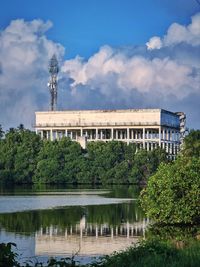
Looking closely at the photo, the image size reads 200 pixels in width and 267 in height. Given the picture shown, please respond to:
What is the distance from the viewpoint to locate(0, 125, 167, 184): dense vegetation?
13262 cm

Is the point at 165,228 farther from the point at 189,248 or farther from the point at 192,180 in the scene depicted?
the point at 189,248

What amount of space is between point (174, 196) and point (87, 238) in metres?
8.27

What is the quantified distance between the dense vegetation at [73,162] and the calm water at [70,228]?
2626 inches

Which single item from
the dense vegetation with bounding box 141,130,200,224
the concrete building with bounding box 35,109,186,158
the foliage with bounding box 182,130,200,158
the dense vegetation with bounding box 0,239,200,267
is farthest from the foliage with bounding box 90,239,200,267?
the concrete building with bounding box 35,109,186,158

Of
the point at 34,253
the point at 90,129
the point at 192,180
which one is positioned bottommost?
the point at 34,253

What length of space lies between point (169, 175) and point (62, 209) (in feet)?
51.6

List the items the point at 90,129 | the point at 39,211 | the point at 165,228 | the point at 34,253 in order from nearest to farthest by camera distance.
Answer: the point at 34,253 → the point at 165,228 → the point at 39,211 → the point at 90,129

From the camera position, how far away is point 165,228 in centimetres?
4266

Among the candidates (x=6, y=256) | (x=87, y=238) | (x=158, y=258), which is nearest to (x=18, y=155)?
(x=87, y=238)

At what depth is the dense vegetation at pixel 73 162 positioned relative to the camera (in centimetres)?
13262

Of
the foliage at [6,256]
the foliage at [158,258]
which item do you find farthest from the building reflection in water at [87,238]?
the foliage at [6,256]

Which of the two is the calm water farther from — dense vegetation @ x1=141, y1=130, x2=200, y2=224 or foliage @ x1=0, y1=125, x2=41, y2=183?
foliage @ x1=0, y1=125, x2=41, y2=183

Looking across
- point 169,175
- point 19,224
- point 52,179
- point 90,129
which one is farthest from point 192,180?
point 90,129

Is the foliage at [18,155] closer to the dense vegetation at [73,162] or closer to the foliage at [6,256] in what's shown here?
the dense vegetation at [73,162]
